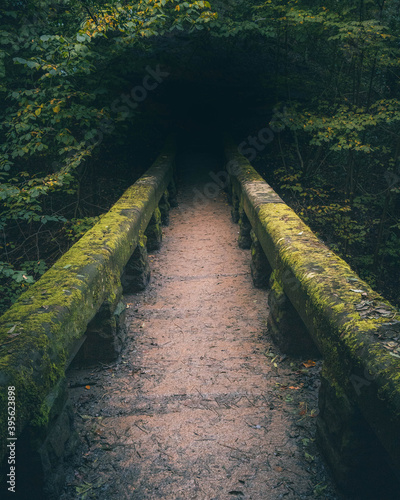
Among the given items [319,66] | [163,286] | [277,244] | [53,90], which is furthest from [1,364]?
[319,66]

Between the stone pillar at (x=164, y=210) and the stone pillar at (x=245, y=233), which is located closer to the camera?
the stone pillar at (x=245, y=233)

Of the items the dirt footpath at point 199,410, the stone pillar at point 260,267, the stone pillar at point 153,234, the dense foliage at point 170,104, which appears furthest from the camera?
the stone pillar at point 153,234

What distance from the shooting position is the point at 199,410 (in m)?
2.42

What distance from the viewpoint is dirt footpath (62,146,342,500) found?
1916mm

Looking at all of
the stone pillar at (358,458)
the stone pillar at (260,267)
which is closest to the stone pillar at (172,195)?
the stone pillar at (260,267)

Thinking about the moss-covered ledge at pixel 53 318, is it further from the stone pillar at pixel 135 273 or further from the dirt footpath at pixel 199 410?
the dirt footpath at pixel 199 410

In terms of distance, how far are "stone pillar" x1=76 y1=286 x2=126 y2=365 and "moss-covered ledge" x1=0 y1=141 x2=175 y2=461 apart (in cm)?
12

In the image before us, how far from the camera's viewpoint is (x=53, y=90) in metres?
5.37

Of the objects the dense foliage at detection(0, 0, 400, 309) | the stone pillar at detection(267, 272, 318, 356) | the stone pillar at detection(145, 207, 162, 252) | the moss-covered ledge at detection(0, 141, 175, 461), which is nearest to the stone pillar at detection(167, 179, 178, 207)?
the dense foliage at detection(0, 0, 400, 309)

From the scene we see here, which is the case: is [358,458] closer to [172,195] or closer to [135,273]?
[135,273]

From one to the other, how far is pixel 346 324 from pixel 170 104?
10.6 meters

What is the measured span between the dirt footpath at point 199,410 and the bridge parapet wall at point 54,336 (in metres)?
0.27

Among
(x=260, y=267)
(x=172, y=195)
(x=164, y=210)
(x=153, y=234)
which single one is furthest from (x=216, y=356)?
(x=172, y=195)

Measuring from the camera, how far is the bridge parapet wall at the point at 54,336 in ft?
5.39
